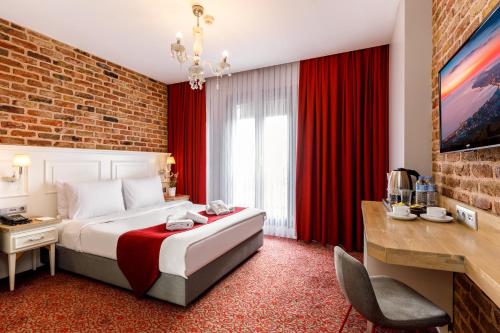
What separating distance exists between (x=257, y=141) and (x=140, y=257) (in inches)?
99.0

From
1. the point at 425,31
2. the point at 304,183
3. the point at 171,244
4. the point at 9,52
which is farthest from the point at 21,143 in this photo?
the point at 425,31

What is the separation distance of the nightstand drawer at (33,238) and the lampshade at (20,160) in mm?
714

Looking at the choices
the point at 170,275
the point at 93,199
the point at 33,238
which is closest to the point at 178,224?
the point at 170,275

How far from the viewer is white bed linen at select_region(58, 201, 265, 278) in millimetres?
1957

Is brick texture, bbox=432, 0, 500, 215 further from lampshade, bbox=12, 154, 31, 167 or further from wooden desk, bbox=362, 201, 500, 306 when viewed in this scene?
lampshade, bbox=12, 154, 31, 167

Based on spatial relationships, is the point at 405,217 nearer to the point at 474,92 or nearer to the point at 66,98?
the point at 474,92

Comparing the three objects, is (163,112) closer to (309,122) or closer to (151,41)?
(151,41)

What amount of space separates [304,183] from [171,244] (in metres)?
2.23

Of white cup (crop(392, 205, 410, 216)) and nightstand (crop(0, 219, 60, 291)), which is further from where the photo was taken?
nightstand (crop(0, 219, 60, 291))

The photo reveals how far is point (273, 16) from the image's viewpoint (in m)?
2.53

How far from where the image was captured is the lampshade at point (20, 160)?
2.47m

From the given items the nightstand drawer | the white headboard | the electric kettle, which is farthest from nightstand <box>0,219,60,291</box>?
the electric kettle

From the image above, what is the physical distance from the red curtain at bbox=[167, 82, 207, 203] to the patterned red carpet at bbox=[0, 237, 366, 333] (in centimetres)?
224

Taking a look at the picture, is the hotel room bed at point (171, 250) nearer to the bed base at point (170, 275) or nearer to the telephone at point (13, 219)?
the bed base at point (170, 275)
